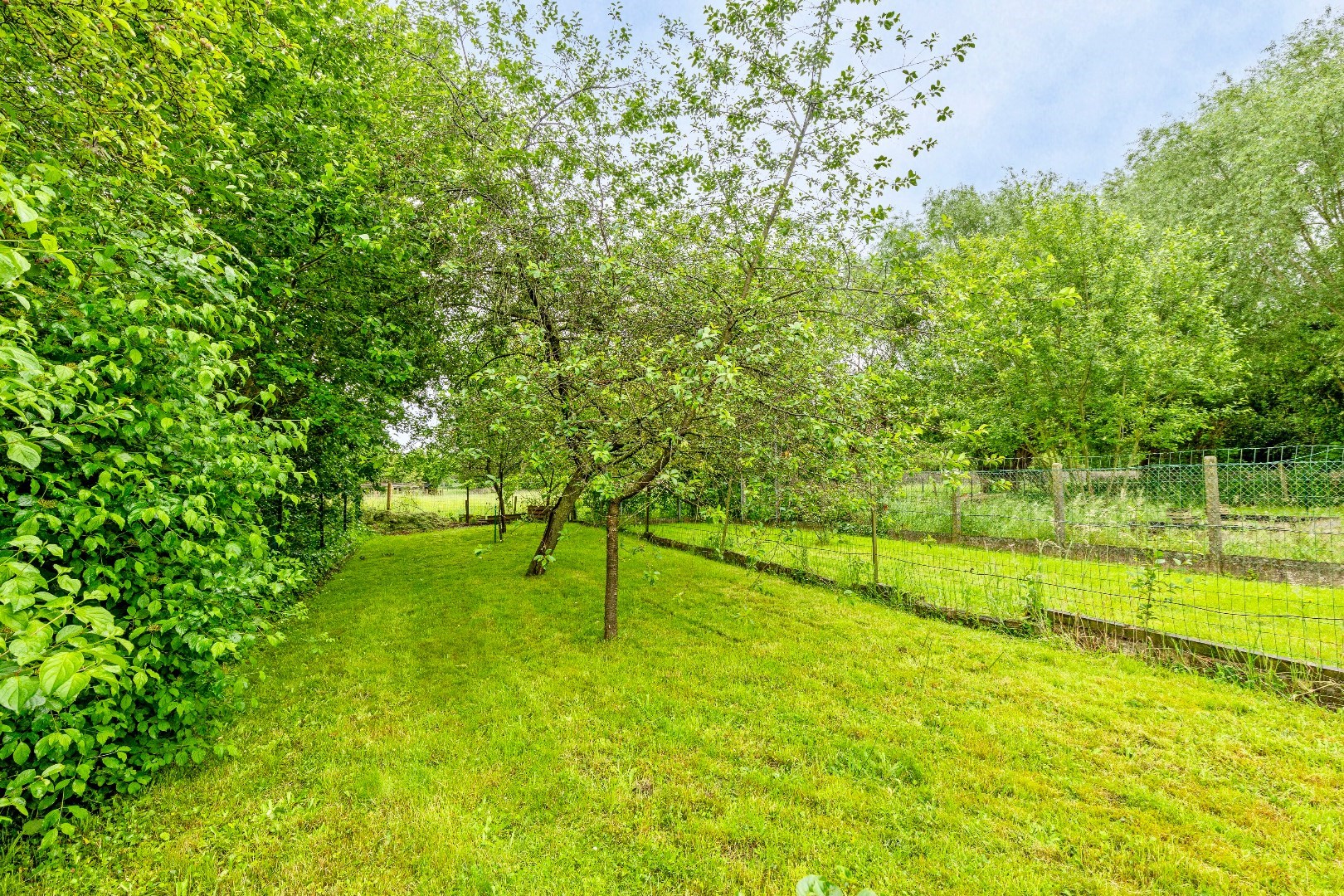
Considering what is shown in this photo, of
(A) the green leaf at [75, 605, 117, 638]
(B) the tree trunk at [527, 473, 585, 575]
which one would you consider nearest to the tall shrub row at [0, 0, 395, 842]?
(A) the green leaf at [75, 605, 117, 638]

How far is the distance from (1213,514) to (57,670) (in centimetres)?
1130

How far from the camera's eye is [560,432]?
15.0 ft

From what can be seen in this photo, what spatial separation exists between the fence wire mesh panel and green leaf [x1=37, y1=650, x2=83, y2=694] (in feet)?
15.2

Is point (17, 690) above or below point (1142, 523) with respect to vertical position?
above

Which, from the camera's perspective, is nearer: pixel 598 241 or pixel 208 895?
pixel 208 895

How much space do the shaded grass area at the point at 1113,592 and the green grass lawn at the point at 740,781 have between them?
0.73 m

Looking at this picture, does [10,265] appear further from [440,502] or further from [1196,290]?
[1196,290]

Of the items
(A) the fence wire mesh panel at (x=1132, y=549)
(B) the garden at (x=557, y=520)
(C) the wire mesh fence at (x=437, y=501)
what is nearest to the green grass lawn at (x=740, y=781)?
(B) the garden at (x=557, y=520)

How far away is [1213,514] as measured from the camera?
23.5 feet

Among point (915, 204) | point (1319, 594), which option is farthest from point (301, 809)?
point (915, 204)

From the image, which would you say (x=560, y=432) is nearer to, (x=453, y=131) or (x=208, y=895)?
(x=208, y=895)

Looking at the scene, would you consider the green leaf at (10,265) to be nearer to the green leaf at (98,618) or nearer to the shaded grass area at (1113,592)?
the green leaf at (98,618)

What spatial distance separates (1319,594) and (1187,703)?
13.0 feet

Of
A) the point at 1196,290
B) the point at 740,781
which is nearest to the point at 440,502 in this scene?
the point at 740,781
